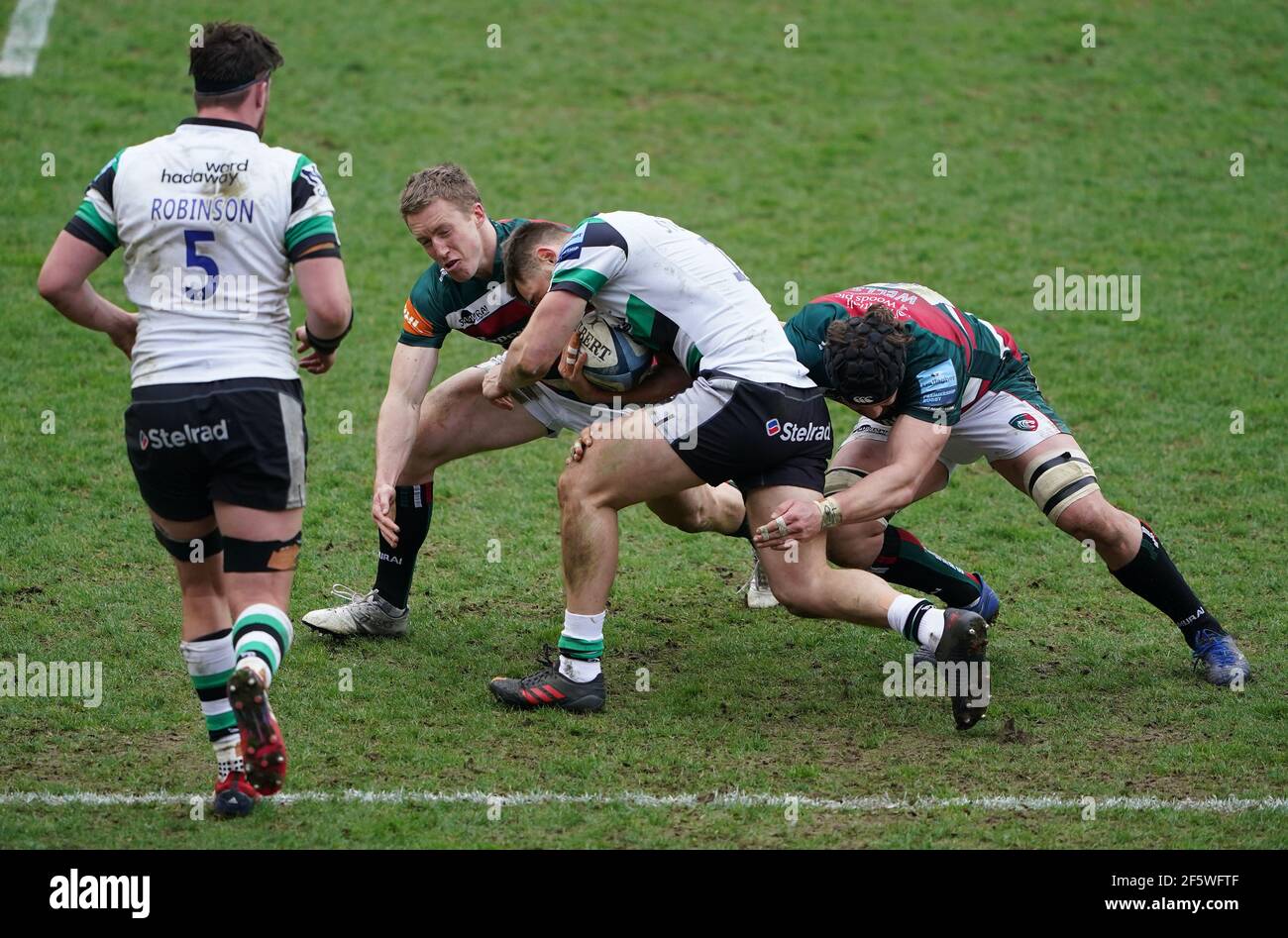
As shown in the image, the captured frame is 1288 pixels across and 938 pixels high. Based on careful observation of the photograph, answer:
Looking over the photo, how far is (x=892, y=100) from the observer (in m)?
14.1

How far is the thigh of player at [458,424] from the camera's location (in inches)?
248

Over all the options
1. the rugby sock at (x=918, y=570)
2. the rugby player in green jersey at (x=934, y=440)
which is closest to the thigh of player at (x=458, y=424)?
the rugby player in green jersey at (x=934, y=440)

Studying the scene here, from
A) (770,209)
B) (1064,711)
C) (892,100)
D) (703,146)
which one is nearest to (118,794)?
(1064,711)

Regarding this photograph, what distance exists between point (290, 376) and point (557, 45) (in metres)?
11.4

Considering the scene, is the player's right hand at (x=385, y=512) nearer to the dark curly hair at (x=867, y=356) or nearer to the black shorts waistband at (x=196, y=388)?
the black shorts waistband at (x=196, y=388)

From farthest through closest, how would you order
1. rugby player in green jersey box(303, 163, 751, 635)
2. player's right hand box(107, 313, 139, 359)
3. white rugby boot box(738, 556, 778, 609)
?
white rugby boot box(738, 556, 778, 609) → rugby player in green jersey box(303, 163, 751, 635) → player's right hand box(107, 313, 139, 359)

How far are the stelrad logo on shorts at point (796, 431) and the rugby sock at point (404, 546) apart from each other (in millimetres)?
1796

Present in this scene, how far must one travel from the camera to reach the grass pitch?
500 cm

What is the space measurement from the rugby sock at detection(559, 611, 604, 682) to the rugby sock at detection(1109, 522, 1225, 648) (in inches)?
89.4

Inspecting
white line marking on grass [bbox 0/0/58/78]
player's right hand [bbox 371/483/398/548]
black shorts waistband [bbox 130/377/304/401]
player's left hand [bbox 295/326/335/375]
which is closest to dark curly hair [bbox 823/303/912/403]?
player's right hand [bbox 371/483/398/548]

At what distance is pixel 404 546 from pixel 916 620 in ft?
7.72

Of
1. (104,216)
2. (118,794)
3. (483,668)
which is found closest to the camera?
(104,216)

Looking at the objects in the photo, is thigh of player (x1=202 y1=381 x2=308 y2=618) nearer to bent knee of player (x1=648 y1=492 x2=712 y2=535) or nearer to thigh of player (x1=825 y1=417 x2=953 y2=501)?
bent knee of player (x1=648 y1=492 x2=712 y2=535)

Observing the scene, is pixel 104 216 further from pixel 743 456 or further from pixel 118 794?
pixel 743 456
